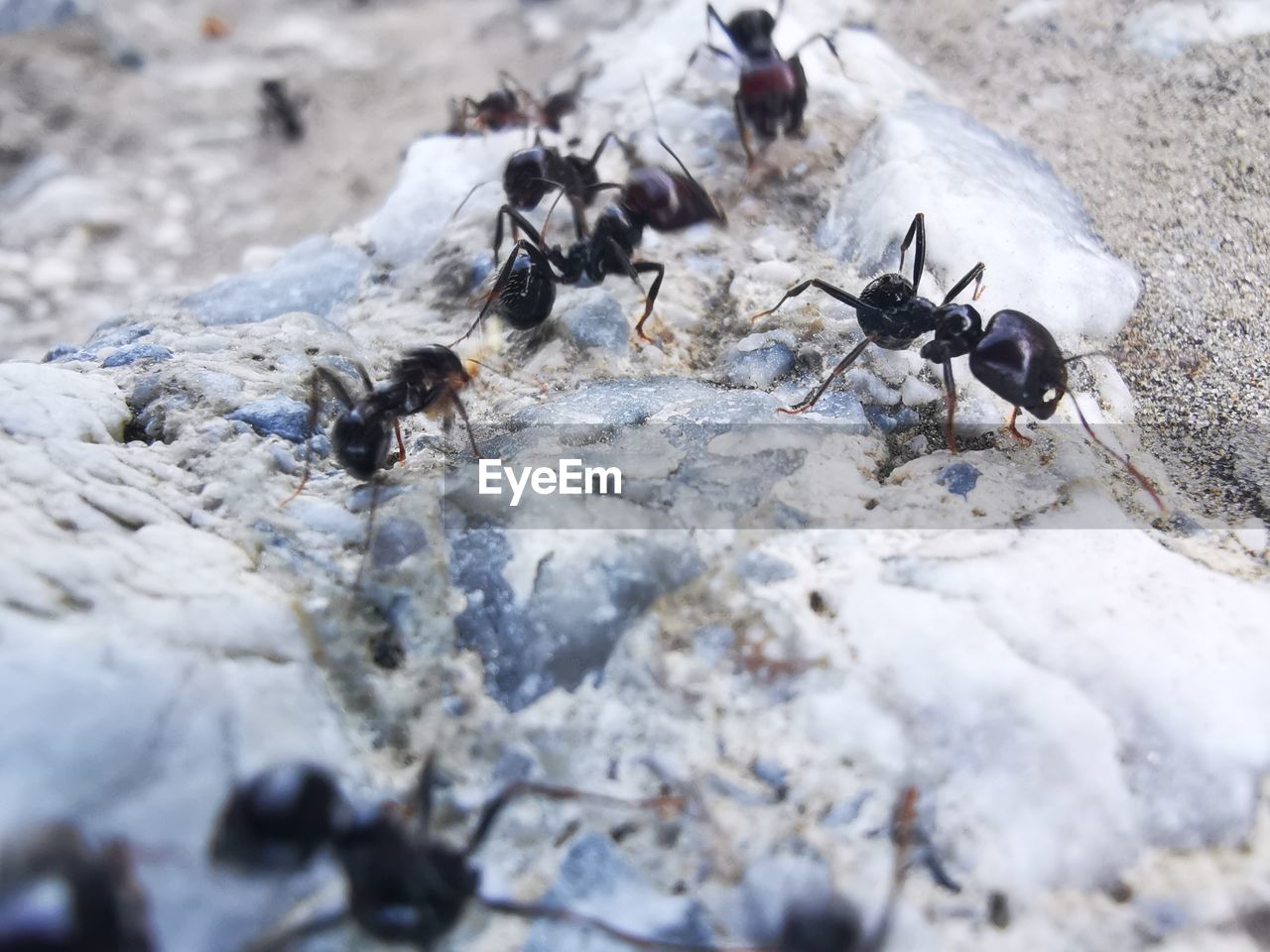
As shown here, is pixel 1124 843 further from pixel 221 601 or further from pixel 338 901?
pixel 221 601

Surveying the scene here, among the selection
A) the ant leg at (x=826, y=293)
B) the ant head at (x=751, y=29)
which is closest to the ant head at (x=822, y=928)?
the ant leg at (x=826, y=293)

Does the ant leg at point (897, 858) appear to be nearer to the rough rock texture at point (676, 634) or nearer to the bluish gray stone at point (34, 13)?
the rough rock texture at point (676, 634)

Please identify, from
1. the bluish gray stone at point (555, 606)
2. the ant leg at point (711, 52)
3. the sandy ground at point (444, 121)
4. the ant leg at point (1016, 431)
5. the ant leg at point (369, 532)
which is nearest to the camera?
the bluish gray stone at point (555, 606)

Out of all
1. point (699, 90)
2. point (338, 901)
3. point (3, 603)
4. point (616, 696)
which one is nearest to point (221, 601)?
point (3, 603)

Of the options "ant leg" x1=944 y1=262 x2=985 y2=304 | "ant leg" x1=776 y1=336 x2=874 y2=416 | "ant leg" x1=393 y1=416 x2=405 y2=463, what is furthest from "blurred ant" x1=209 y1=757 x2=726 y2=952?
"ant leg" x1=944 y1=262 x2=985 y2=304

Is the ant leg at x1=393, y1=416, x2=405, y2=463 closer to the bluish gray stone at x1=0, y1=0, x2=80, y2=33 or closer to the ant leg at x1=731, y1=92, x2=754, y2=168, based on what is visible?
the ant leg at x1=731, y1=92, x2=754, y2=168

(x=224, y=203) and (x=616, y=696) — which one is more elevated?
(x=616, y=696)
